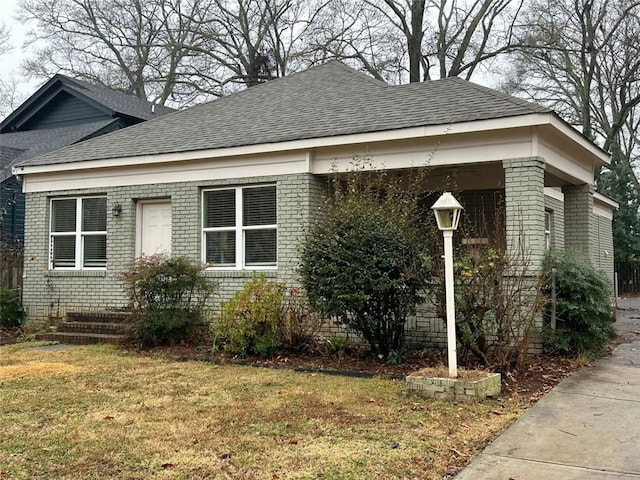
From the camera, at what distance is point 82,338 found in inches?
423

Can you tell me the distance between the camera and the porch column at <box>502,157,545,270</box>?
8.81m

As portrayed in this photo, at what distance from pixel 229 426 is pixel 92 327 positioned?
643 cm

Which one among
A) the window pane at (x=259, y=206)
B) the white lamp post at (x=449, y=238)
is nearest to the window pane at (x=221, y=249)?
the window pane at (x=259, y=206)

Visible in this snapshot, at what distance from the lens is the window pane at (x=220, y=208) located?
37.3ft

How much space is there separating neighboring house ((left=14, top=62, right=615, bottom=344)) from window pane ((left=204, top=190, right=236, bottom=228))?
3 centimetres

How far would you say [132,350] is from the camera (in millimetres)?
9750

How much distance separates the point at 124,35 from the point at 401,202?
26.6m

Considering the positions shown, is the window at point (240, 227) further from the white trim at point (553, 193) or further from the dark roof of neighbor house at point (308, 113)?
the white trim at point (553, 193)

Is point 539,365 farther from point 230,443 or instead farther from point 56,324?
point 56,324

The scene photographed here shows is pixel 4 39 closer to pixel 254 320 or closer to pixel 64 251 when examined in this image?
pixel 64 251

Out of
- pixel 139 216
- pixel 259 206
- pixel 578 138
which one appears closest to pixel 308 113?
pixel 259 206

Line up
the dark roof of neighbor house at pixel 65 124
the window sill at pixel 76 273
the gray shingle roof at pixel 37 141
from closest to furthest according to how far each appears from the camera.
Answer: the window sill at pixel 76 273 < the gray shingle roof at pixel 37 141 < the dark roof of neighbor house at pixel 65 124

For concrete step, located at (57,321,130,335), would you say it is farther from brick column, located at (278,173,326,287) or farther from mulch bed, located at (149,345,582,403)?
brick column, located at (278,173,326,287)

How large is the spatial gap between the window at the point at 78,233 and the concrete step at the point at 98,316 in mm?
1387
